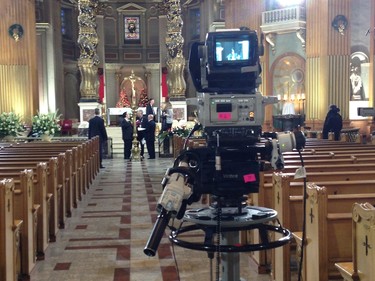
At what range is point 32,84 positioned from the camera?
53.0ft

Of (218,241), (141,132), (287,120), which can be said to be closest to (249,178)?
(218,241)

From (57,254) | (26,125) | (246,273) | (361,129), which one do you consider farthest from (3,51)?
(246,273)

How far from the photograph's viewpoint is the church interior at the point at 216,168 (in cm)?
189

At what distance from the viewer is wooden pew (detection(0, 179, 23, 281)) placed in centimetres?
348

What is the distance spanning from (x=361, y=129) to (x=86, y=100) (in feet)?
35.3

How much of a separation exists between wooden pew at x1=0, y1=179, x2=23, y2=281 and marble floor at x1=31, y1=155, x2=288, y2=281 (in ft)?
1.67

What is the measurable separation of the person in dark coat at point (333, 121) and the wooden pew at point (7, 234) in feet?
29.6

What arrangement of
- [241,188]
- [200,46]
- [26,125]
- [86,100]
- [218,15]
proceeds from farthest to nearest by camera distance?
[218,15] → [86,100] → [26,125] → [200,46] → [241,188]

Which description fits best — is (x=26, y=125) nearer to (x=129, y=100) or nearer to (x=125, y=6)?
(x=129, y=100)

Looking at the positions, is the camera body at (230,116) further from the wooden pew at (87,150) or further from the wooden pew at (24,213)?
the wooden pew at (87,150)

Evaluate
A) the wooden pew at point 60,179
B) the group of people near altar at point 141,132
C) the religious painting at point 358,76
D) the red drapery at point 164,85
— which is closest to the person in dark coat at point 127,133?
the group of people near altar at point 141,132

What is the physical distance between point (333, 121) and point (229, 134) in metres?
10.3

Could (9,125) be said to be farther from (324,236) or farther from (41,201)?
(324,236)

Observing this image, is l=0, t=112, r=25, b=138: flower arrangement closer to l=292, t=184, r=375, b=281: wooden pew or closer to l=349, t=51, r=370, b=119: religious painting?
l=349, t=51, r=370, b=119: religious painting
